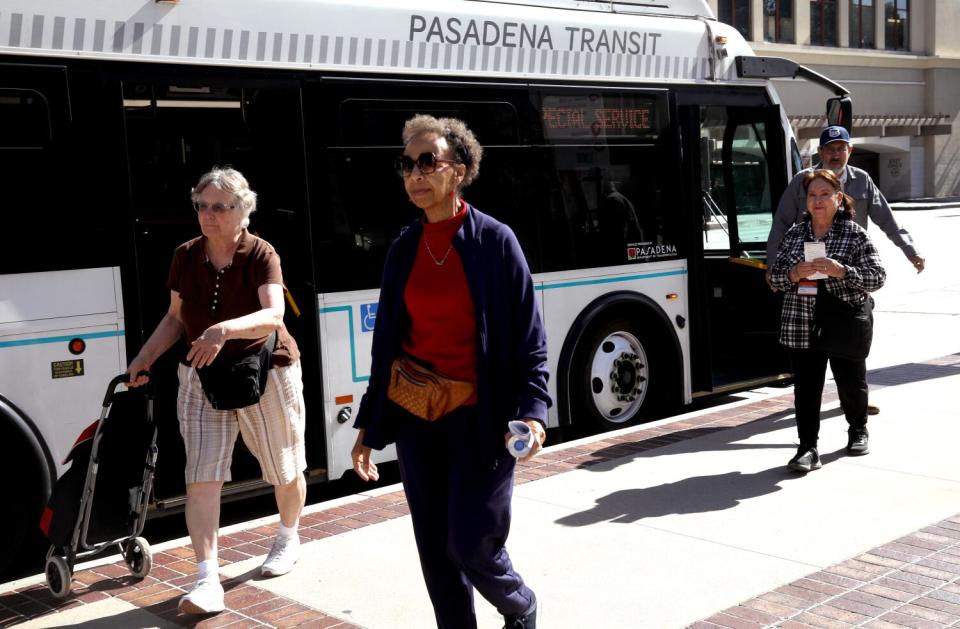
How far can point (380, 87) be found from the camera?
271 inches

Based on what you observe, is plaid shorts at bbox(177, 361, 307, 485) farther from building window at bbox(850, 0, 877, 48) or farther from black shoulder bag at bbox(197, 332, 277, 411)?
building window at bbox(850, 0, 877, 48)

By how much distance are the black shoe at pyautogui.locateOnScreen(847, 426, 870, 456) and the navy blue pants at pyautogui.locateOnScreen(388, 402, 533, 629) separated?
3784 millimetres

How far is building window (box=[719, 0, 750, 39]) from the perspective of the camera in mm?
42000

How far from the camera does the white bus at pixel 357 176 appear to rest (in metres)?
5.66

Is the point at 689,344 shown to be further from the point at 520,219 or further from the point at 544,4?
the point at 544,4

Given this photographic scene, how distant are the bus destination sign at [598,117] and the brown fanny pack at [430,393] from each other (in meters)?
4.23

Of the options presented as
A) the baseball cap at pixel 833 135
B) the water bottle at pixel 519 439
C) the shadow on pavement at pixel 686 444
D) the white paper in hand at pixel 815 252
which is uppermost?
the baseball cap at pixel 833 135

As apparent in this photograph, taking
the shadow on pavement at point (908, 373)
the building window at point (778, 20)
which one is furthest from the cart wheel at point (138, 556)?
the building window at point (778, 20)

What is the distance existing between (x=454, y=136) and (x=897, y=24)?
163 ft

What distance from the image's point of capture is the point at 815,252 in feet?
21.7

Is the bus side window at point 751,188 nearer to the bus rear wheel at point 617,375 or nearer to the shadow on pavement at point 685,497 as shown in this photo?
the bus rear wheel at point 617,375

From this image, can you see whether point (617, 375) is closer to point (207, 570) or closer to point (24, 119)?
point (207, 570)

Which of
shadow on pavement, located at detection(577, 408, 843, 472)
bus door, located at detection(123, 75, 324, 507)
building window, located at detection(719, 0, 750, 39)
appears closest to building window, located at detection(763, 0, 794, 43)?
building window, located at detection(719, 0, 750, 39)

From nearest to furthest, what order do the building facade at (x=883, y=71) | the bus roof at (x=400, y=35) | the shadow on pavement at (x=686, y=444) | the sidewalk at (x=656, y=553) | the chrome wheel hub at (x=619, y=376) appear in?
1. the sidewalk at (x=656, y=553)
2. the bus roof at (x=400, y=35)
3. the shadow on pavement at (x=686, y=444)
4. the chrome wheel hub at (x=619, y=376)
5. the building facade at (x=883, y=71)
